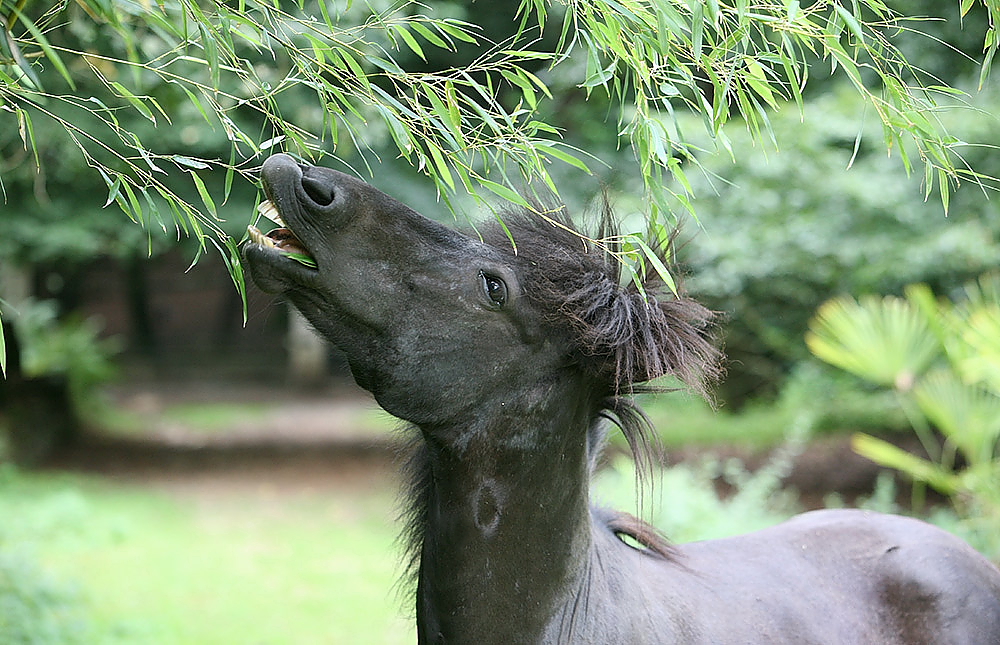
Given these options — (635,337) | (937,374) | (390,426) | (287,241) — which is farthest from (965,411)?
(287,241)

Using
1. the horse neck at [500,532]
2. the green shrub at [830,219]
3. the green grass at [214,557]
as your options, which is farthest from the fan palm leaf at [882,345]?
the horse neck at [500,532]

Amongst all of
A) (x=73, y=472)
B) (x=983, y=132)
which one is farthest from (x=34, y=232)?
(x=983, y=132)

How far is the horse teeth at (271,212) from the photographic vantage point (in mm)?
2010

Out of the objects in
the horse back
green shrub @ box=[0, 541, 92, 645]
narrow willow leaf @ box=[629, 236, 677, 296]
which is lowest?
green shrub @ box=[0, 541, 92, 645]

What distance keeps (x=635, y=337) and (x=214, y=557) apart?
658cm

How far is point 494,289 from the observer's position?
2.19 metres

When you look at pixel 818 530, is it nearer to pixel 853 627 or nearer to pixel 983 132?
pixel 853 627

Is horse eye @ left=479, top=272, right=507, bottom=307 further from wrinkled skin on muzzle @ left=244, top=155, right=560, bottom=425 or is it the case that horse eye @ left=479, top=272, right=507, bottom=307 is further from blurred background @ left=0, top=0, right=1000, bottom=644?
blurred background @ left=0, top=0, right=1000, bottom=644

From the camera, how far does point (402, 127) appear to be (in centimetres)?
187

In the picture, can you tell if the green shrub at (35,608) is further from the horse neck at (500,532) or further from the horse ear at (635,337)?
the horse ear at (635,337)

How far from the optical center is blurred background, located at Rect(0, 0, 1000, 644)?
6.20 meters

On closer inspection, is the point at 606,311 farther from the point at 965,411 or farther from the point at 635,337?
the point at 965,411

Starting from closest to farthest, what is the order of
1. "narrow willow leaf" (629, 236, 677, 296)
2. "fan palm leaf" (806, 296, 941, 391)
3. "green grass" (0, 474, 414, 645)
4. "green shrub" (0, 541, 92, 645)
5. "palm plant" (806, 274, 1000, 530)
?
"narrow willow leaf" (629, 236, 677, 296) < "green shrub" (0, 541, 92, 645) < "palm plant" (806, 274, 1000, 530) < "fan palm leaf" (806, 296, 941, 391) < "green grass" (0, 474, 414, 645)

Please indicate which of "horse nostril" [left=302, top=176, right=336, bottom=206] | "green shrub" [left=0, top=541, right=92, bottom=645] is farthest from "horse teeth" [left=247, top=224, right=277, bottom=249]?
"green shrub" [left=0, top=541, right=92, bottom=645]
